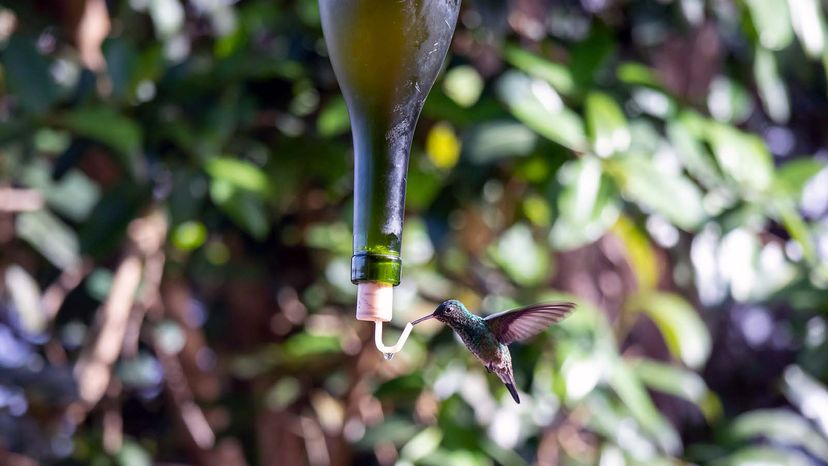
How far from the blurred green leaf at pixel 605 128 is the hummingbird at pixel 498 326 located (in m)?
0.67

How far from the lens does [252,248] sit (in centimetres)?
207

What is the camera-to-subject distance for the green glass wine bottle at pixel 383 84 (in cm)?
70

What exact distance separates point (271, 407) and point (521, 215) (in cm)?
60

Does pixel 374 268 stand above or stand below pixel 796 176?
above

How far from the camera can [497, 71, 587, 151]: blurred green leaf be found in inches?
61.8

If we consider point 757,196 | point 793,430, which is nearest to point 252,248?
point 757,196

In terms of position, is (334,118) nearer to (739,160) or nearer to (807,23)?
(739,160)

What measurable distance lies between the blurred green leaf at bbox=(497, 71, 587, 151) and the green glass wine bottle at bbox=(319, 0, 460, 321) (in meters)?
0.84

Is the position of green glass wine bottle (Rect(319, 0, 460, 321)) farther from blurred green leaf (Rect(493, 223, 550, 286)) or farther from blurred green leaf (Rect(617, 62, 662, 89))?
blurred green leaf (Rect(493, 223, 550, 286))

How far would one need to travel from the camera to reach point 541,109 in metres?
1.59

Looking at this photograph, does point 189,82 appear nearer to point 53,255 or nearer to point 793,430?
point 53,255

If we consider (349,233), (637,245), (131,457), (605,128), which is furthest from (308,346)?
(605,128)

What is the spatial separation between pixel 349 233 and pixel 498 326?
3.75ft

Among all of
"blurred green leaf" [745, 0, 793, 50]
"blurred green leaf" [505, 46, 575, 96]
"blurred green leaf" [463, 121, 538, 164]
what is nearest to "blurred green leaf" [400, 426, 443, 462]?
"blurred green leaf" [463, 121, 538, 164]
